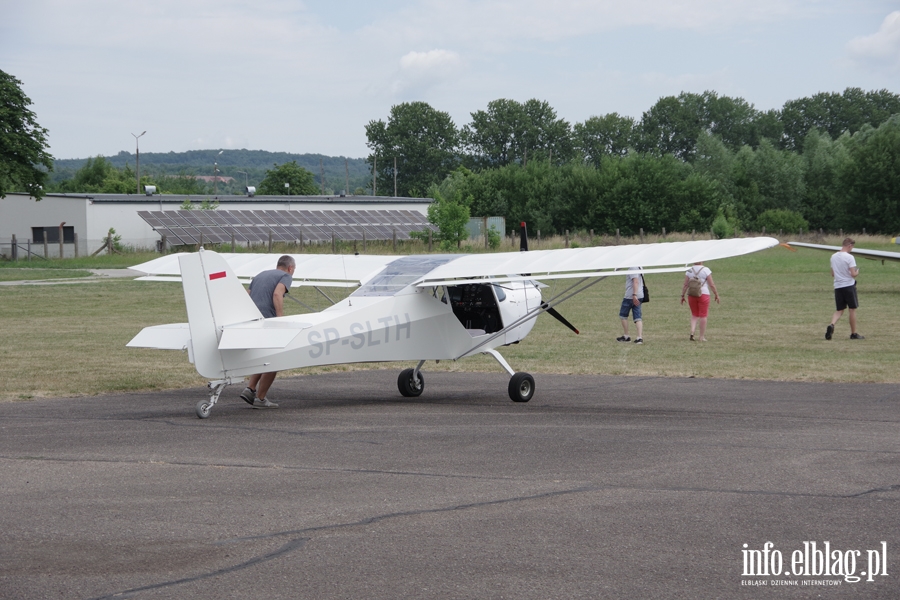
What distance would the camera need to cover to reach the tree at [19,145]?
48.8m

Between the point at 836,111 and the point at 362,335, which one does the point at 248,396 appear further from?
the point at 836,111

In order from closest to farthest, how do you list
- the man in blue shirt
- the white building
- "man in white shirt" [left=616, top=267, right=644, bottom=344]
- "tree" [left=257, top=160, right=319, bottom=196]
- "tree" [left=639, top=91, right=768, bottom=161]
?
the man in blue shirt
"man in white shirt" [left=616, top=267, right=644, bottom=344]
the white building
"tree" [left=257, top=160, right=319, bottom=196]
"tree" [left=639, top=91, right=768, bottom=161]

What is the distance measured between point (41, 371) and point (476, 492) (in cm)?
925

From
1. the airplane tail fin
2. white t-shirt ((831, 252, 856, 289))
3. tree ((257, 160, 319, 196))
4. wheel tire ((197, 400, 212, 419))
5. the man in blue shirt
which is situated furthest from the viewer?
tree ((257, 160, 319, 196))

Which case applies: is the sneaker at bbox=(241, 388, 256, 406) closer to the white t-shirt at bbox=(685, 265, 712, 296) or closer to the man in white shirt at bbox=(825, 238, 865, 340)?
the white t-shirt at bbox=(685, 265, 712, 296)

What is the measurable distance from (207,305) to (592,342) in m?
9.51

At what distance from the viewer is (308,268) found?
13.6 metres

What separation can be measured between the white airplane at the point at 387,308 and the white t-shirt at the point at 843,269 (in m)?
7.59

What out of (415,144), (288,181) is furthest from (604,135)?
(288,181)

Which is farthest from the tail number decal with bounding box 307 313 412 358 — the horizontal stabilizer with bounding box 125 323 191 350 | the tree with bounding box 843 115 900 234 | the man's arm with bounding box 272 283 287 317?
the tree with bounding box 843 115 900 234

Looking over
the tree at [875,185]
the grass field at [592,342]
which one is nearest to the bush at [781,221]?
the tree at [875,185]

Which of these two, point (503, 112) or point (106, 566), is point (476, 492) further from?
point (503, 112)

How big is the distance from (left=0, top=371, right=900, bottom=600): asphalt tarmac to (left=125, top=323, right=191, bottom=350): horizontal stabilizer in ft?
2.58

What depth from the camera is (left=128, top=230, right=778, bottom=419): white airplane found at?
9.67 m
